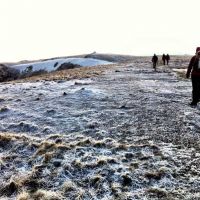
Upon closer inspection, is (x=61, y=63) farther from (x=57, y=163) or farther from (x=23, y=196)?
(x=23, y=196)

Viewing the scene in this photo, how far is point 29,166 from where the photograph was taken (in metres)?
11.7

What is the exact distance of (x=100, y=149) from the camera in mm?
12555

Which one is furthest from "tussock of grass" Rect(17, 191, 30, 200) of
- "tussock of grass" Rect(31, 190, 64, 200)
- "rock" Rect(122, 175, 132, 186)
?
"rock" Rect(122, 175, 132, 186)

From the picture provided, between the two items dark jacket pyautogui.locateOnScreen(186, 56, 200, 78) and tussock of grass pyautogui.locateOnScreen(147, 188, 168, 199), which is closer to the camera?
tussock of grass pyautogui.locateOnScreen(147, 188, 168, 199)

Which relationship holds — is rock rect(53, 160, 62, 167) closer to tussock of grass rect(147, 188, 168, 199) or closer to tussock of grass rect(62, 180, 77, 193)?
tussock of grass rect(62, 180, 77, 193)

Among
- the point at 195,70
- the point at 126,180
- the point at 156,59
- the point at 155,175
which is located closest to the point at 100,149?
the point at 126,180

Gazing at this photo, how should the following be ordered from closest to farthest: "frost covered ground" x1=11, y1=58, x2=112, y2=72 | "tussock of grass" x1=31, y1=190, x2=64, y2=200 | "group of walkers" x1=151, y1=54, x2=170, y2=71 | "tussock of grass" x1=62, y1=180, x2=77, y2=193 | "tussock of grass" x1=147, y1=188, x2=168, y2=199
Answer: "tussock of grass" x1=147, y1=188, x2=168, y2=199, "tussock of grass" x1=31, y1=190, x2=64, y2=200, "tussock of grass" x1=62, y1=180, x2=77, y2=193, "group of walkers" x1=151, y1=54, x2=170, y2=71, "frost covered ground" x1=11, y1=58, x2=112, y2=72

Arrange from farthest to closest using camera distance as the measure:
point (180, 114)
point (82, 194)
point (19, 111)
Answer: point (19, 111)
point (180, 114)
point (82, 194)

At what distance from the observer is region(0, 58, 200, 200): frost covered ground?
982 centimetres

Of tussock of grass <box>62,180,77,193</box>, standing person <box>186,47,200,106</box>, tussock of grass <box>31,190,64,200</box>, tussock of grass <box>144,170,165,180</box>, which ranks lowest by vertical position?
tussock of grass <box>31,190,64,200</box>

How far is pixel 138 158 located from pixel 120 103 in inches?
356

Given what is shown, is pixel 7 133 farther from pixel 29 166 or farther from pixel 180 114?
pixel 180 114

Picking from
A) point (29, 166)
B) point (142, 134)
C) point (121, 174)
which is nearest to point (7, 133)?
point (29, 166)

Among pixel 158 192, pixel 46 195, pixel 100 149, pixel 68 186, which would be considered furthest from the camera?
pixel 100 149
